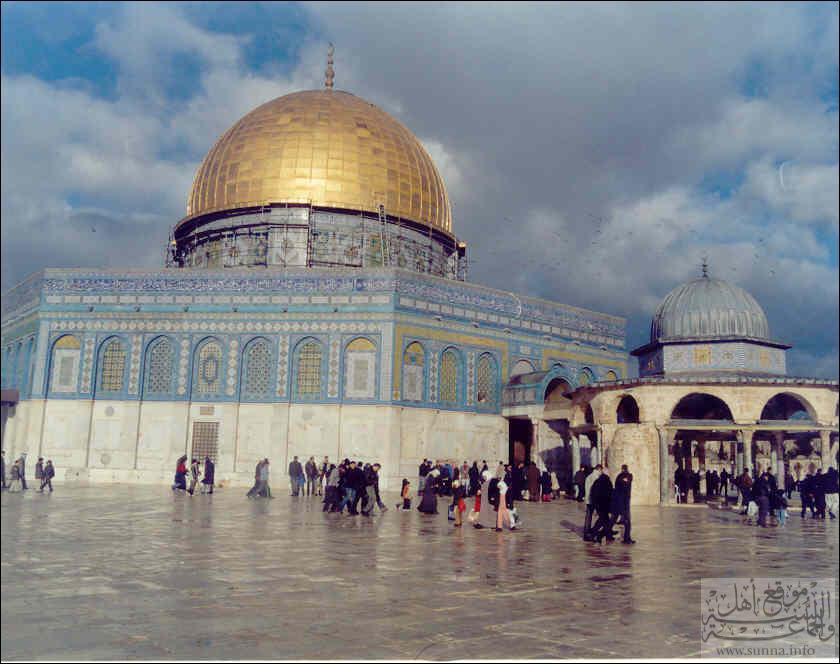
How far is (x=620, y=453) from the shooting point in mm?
21469

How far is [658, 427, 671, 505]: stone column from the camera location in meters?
21.4

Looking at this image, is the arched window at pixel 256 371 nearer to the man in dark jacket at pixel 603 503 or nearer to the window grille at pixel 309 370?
the window grille at pixel 309 370

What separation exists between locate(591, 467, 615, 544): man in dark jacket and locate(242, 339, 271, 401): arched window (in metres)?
16.4

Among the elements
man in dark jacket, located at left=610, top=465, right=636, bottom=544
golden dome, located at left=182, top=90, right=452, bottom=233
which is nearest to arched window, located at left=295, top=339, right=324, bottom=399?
golden dome, located at left=182, top=90, right=452, bottom=233

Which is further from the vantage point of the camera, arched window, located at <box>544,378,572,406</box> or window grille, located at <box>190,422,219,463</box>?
arched window, located at <box>544,378,572,406</box>

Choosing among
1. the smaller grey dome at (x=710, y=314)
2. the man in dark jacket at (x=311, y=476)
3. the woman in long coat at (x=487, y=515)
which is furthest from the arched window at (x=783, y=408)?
the man in dark jacket at (x=311, y=476)

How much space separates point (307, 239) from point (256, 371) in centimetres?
599

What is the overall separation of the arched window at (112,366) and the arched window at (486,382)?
40.2ft

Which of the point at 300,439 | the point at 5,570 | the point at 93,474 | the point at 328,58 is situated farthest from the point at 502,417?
the point at 5,570

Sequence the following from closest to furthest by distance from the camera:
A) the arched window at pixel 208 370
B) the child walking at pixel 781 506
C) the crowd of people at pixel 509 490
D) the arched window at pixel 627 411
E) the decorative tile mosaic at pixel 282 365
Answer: the crowd of people at pixel 509 490
the child walking at pixel 781 506
the arched window at pixel 627 411
the decorative tile mosaic at pixel 282 365
the arched window at pixel 208 370

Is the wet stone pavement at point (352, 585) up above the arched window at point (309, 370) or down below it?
below

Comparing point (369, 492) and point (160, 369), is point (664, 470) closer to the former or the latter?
point (369, 492)

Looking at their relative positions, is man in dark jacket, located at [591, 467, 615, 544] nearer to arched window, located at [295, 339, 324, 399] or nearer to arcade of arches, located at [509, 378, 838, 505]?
arcade of arches, located at [509, 378, 838, 505]

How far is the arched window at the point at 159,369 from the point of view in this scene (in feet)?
90.7
